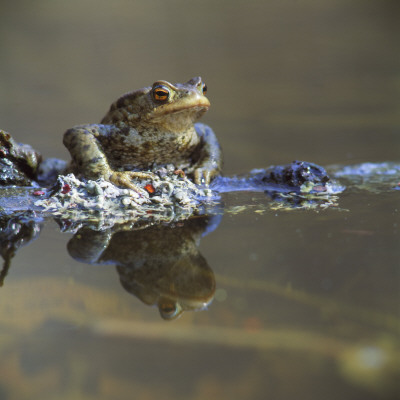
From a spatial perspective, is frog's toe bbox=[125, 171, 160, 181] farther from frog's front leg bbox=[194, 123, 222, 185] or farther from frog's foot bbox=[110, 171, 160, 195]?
frog's front leg bbox=[194, 123, 222, 185]

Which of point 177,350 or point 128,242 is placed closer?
point 177,350

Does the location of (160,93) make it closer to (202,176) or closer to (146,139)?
(146,139)

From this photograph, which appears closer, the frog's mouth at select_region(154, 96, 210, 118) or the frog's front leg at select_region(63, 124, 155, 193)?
the frog's mouth at select_region(154, 96, 210, 118)

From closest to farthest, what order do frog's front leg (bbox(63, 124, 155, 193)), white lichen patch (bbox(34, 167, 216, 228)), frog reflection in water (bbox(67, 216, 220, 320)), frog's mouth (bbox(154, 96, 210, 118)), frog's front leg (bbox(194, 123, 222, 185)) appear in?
frog reflection in water (bbox(67, 216, 220, 320))
white lichen patch (bbox(34, 167, 216, 228))
frog's mouth (bbox(154, 96, 210, 118))
frog's front leg (bbox(63, 124, 155, 193))
frog's front leg (bbox(194, 123, 222, 185))

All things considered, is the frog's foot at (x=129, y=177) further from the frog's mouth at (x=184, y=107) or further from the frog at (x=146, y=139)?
the frog's mouth at (x=184, y=107)

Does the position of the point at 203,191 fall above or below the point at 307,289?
below

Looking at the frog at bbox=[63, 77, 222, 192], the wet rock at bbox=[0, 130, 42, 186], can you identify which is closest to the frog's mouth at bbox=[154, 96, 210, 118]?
the frog at bbox=[63, 77, 222, 192]

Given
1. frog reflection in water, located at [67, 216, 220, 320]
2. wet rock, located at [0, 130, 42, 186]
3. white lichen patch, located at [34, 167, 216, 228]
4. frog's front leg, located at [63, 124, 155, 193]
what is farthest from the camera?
wet rock, located at [0, 130, 42, 186]

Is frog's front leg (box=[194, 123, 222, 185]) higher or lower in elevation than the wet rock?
lower

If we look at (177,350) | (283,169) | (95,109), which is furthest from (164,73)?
(177,350)

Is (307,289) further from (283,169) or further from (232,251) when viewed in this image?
(283,169)
